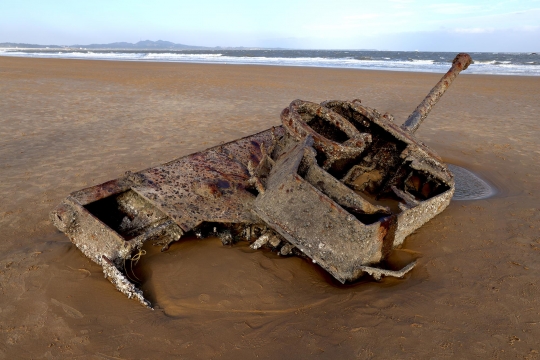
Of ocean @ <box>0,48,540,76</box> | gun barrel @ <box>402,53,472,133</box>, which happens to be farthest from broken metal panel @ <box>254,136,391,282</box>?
ocean @ <box>0,48,540,76</box>

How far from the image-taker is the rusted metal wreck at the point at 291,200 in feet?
8.91

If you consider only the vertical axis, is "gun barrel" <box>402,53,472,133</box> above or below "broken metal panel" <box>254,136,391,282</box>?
above

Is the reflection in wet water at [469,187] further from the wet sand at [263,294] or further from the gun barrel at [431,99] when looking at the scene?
the gun barrel at [431,99]

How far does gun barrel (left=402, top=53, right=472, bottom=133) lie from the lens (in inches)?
190

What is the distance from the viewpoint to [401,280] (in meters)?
2.87

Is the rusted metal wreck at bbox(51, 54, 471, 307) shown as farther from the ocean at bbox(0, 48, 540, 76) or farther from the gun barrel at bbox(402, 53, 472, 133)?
the ocean at bbox(0, 48, 540, 76)

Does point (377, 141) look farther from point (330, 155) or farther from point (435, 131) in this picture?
point (435, 131)

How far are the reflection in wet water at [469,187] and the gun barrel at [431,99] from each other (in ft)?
3.39

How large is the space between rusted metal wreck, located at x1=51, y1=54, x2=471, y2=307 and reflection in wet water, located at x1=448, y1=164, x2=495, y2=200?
815 millimetres

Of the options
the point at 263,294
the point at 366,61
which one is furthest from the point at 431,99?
the point at 366,61

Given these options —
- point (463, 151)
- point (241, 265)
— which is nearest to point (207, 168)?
point (241, 265)

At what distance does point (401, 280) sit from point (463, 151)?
523 cm

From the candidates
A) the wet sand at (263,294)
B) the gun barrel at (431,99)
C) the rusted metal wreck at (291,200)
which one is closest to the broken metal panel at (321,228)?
the rusted metal wreck at (291,200)

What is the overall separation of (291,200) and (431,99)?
3320 millimetres
